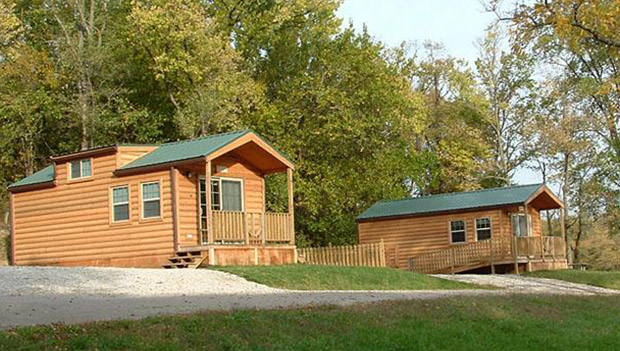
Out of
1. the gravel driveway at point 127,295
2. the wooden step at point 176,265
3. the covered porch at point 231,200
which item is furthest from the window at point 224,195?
the gravel driveway at point 127,295

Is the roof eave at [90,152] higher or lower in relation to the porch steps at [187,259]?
higher

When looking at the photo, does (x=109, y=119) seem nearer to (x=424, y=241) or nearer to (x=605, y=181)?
(x=424, y=241)

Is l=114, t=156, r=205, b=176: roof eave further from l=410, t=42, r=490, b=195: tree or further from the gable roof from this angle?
l=410, t=42, r=490, b=195: tree

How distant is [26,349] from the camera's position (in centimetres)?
916

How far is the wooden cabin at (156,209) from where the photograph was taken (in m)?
25.8

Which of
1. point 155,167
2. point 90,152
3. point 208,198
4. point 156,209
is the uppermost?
point 90,152

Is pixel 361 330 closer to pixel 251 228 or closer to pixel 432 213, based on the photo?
pixel 251 228

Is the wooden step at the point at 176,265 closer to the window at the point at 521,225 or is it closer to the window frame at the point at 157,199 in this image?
the window frame at the point at 157,199

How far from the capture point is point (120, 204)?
2691cm

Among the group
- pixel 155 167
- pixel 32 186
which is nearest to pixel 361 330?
pixel 155 167

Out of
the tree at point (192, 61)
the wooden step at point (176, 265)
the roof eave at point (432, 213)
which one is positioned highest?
the tree at point (192, 61)

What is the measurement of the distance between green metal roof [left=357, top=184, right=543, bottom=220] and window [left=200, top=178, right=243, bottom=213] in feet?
36.2

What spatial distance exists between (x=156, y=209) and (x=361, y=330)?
15.2m

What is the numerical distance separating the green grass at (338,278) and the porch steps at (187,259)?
1645 mm
